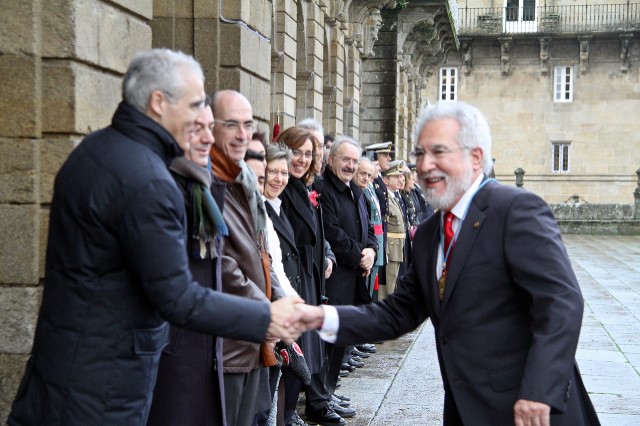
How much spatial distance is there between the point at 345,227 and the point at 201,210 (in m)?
5.06

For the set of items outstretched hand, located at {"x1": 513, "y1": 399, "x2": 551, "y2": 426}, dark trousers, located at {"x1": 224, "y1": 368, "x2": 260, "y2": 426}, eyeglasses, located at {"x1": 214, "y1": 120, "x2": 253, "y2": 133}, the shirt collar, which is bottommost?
dark trousers, located at {"x1": 224, "y1": 368, "x2": 260, "y2": 426}

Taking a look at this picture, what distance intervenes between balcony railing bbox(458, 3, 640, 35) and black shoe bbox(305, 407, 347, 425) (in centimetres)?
4096

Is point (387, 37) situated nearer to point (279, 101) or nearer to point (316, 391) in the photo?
point (279, 101)

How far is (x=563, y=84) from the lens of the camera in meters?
46.4

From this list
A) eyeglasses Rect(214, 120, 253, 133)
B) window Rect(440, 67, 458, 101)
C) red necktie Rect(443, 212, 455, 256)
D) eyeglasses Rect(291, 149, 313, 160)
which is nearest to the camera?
red necktie Rect(443, 212, 455, 256)

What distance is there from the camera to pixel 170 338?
4.10 metres

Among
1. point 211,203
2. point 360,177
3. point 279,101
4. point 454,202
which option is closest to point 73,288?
point 211,203

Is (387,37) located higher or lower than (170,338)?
higher

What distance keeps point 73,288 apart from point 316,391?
4240 mm

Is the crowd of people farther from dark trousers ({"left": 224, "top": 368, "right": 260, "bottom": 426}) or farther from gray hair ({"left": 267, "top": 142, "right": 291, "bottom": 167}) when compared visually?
gray hair ({"left": 267, "top": 142, "right": 291, "bottom": 167})

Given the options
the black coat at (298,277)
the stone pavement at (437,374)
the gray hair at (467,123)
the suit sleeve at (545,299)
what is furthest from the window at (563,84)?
the suit sleeve at (545,299)

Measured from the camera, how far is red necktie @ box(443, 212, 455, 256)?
13.4 feet

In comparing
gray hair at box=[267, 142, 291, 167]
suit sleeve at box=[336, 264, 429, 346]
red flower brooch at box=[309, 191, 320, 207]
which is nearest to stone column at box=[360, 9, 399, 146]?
red flower brooch at box=[309, 191, 320, 207]

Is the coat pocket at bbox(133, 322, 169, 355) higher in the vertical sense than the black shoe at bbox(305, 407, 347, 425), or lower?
higher
